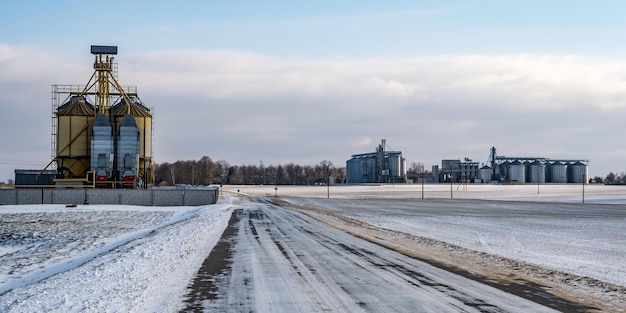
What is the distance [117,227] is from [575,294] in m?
26.0

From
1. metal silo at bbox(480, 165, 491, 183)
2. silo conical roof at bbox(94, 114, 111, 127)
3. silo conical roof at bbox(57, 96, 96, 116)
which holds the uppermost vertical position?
silo conical roof at bbox(57, 96, 96, 116)

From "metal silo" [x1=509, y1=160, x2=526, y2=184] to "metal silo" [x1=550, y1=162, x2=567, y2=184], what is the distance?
516 inches

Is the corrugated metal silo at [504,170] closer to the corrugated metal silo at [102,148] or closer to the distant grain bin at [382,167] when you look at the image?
the distant grain bin at [382,167]

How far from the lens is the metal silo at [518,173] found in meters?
161

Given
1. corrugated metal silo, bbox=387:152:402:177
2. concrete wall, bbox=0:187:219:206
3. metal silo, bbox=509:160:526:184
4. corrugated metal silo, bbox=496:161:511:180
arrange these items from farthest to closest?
corrugated metal silo, bbox=496:161:511:180 < metal silo, bbox=509:160:526:184 < corrugated metal silo, bbox=387:152:402:177 < concrete wall, bbox=0:187:219:206

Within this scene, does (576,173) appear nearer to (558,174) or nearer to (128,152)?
(558,174)

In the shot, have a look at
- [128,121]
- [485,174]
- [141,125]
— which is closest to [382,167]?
[485,174]

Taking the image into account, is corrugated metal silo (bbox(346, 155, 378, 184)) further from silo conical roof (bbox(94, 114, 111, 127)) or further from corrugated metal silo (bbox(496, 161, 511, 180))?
silo conical roof (bbox(94, 114, 111, 127))

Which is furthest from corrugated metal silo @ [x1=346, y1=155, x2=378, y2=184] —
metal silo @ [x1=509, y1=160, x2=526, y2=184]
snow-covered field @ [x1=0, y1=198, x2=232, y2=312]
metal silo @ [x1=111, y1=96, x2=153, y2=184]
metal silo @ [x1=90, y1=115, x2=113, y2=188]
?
snow-covered field @ [x1=0, y1=198, x2=232, y2=312]

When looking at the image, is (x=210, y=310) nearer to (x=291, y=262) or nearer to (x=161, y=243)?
(x=291, y=262)

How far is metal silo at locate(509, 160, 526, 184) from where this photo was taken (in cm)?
16071

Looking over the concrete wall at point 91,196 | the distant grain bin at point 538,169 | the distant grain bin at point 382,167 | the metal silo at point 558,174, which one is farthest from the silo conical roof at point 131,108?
the metal silo at point 558,174

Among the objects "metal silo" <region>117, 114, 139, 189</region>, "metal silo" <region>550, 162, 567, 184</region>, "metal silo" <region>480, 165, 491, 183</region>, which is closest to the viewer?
"metal silo" <region>117, 114, 139, 189</region>

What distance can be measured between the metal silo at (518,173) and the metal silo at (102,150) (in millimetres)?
127749
